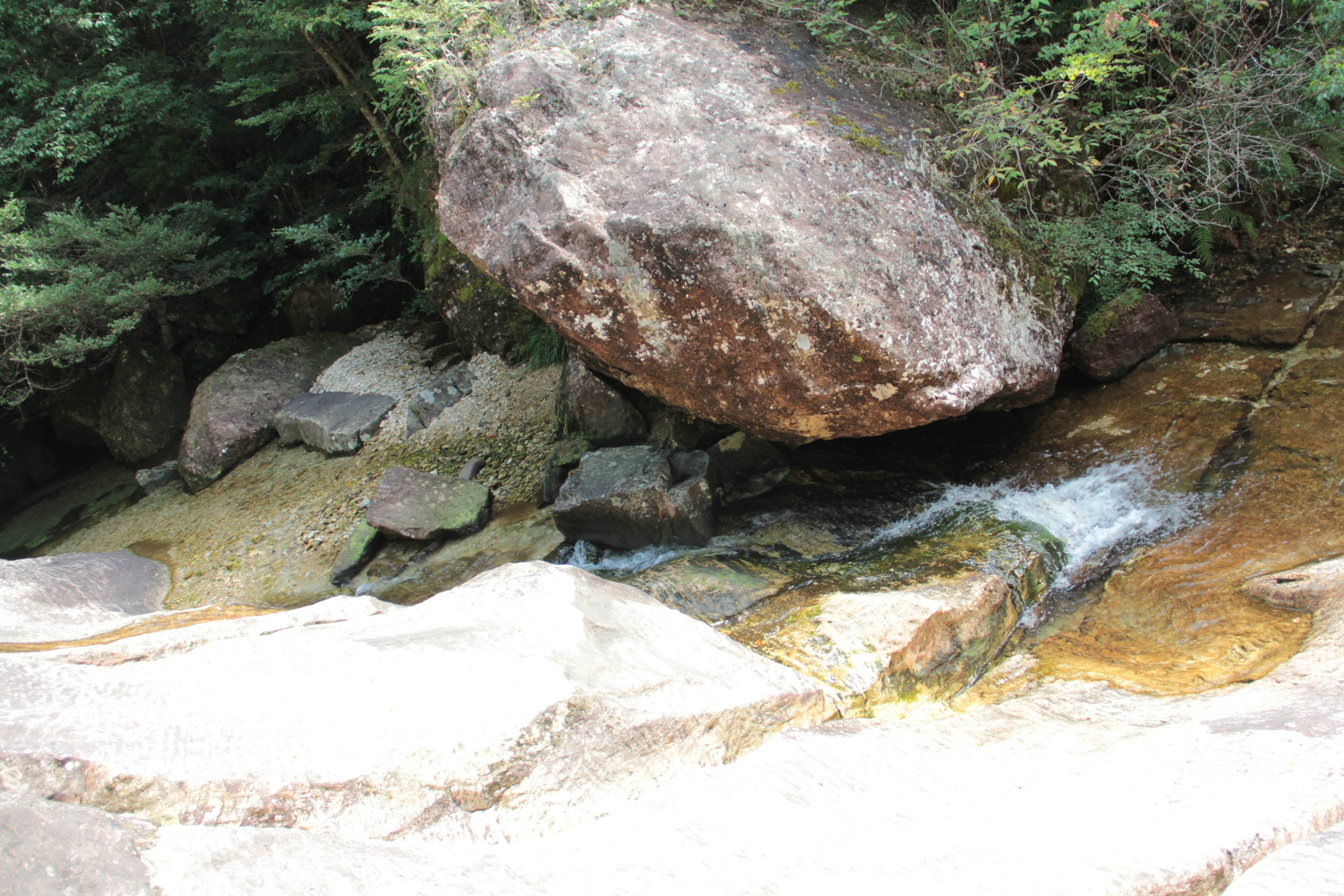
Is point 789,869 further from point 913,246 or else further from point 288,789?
point 913,246

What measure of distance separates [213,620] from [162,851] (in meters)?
2.00

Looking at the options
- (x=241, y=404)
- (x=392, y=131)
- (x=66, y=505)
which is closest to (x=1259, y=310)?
(x=392, y=131)

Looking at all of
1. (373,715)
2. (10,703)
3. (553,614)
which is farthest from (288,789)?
(553,614)

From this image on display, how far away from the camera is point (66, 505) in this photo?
9.46 meters

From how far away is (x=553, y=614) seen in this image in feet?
9.08

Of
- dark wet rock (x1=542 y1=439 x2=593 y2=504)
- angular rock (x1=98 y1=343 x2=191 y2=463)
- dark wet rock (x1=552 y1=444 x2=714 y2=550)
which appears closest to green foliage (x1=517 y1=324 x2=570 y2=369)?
dark wet rock (x1=542 y1=439 x2=593 y2=504)

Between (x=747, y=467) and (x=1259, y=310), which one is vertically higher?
(x=1259, y=310)

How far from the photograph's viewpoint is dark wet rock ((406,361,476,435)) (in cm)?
779

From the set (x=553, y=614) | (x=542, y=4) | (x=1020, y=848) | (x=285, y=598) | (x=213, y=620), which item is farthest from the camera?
(x=285, y=598)

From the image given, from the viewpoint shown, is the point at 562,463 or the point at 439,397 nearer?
the point at 562,463

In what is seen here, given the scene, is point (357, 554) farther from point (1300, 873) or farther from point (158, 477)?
point (1300, 873)

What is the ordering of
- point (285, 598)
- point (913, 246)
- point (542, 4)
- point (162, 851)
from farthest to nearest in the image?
point (285, 598)
point (542, 4)
point (913, 246)
point (162, 851)

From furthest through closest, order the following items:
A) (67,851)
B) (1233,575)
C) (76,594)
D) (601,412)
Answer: (601,412), (76,594), (1233,575), (67,851)

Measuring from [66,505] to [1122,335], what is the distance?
11.9 m
